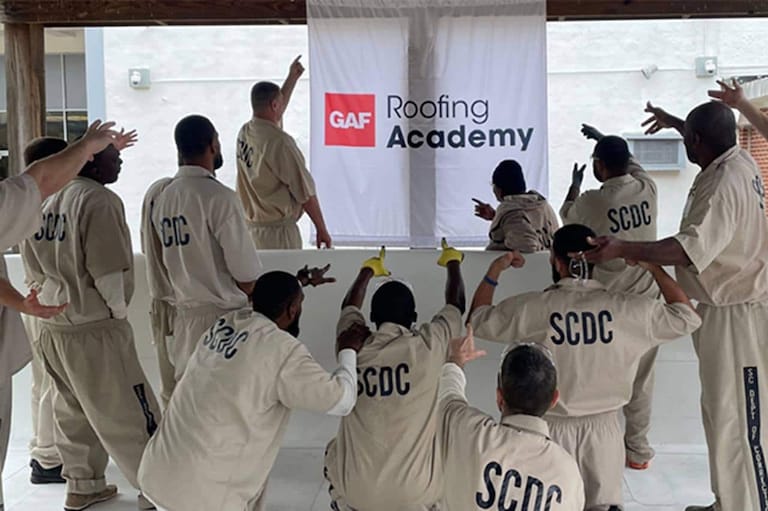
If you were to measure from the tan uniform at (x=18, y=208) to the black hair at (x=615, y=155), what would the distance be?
2233mm

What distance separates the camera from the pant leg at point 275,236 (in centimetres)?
390

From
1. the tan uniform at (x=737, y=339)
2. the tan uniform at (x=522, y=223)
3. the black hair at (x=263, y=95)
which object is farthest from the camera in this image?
the black hair at (x=263, y=95)

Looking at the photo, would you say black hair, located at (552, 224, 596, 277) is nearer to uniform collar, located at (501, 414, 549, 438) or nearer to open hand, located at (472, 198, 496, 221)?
uniform collar, located at (501, 414, 549, 438)

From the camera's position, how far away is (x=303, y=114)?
9352 mm

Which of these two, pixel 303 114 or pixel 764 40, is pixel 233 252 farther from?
pixel 764 40

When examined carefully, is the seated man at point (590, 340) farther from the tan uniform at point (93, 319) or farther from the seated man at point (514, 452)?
the tan uniform at point (93, 319)

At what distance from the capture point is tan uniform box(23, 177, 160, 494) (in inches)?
115

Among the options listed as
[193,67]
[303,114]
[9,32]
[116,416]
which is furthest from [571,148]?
[116,416]

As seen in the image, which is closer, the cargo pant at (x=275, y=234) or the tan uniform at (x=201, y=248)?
the tan uniform at (x=201, y=248)

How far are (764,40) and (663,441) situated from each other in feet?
25.7

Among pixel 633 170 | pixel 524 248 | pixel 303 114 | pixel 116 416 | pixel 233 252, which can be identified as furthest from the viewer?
pixel 303 114

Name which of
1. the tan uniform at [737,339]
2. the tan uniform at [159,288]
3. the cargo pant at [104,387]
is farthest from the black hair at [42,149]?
the tan uniform at [737,339]

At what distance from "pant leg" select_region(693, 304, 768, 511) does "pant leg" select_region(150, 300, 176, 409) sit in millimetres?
2113

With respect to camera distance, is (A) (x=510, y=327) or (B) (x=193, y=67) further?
(B) (x=193, y=67)
